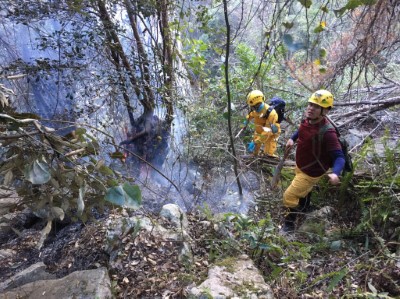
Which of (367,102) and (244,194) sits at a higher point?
(367,102)

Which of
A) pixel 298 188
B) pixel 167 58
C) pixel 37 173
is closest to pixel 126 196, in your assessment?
pixel 37 173

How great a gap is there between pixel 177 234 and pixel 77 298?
106 centimetres

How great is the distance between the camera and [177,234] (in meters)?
2.87

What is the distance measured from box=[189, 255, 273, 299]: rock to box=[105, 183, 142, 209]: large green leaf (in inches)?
42.5

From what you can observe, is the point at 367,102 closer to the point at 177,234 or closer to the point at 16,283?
the point at 177,234

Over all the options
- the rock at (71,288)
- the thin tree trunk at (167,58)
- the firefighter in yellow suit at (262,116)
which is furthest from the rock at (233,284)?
the thin tree trunk at (167,58)

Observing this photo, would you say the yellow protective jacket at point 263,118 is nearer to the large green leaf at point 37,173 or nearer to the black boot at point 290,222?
the black boot at point 290,222

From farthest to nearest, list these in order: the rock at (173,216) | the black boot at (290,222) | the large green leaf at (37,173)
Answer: the black boot at (290,222)
the rock at (173,216)
the large green leaf at (37,173)

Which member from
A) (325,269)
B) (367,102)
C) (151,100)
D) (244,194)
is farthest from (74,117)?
(367,102)

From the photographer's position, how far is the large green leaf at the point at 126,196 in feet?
3.98

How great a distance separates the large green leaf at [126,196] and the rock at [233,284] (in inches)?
42.5

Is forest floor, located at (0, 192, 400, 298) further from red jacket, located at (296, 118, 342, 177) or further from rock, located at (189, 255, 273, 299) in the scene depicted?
red jacket, located at (296, 118, 342, 177)

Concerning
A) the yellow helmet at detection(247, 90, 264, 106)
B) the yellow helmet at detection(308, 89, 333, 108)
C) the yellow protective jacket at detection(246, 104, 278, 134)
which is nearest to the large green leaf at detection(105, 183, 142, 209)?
the yellow helmet at detection(308, 89, 333, 108)

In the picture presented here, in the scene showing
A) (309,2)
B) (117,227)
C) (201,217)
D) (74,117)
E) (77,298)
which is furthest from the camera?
(74,117)
